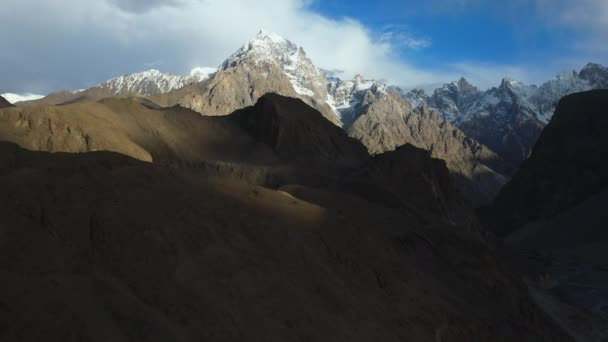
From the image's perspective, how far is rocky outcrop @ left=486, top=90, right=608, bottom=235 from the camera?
111m

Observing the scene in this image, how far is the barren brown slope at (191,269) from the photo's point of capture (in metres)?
16.2

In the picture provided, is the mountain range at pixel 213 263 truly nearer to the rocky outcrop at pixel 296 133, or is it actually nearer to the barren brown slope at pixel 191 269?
the barren brown slope at pixel 191 269

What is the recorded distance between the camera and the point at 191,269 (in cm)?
2016

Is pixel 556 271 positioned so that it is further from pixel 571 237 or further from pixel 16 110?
pixel 16 110

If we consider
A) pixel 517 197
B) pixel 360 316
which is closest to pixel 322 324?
pixel 360 316

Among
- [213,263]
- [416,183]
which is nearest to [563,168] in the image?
[416,183]

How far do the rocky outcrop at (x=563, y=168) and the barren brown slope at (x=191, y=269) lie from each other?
8703cm

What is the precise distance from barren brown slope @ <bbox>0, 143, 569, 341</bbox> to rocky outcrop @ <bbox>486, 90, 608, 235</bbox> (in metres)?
87.0

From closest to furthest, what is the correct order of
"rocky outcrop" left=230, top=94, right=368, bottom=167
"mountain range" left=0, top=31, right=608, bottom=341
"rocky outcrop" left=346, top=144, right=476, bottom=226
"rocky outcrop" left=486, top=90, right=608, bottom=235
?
"mountain range" left=0, top=31, right=608, bottom=341 → "rocky outcrop" left=346, top=144, right=476, bottom=226 → "rocky outcrop" left=230, top=94, right=368, bottom=167 → "rocky outcrop" left=486, top=90, right=608, bottom=235

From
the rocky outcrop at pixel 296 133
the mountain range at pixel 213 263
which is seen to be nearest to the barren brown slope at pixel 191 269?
the mountain range at pixel 213 263

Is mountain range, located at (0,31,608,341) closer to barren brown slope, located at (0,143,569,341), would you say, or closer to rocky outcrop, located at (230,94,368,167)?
barren brown slope, located at (0,143,569,341)

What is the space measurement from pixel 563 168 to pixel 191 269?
370 ft

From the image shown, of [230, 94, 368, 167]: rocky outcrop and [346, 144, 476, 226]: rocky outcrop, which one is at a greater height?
[230, 94, 368, 167]: rocky outcrop

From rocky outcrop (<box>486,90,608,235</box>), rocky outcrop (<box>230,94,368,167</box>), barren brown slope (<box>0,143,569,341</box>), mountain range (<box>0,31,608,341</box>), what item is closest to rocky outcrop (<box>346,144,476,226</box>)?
mountain range (<box>0,31,608,341</box>)
